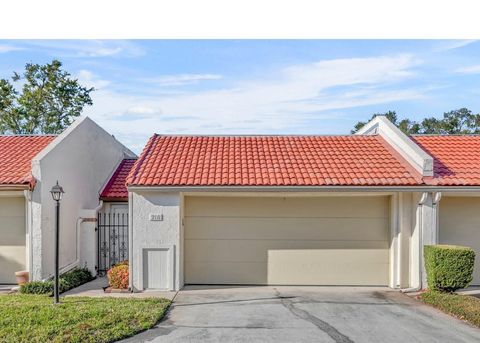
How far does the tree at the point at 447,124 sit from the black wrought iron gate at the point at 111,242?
3570cm

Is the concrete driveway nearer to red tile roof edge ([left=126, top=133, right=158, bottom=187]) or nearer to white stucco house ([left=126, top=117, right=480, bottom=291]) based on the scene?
white stucco house ([left=126, top=117, right=480, bottom=291])

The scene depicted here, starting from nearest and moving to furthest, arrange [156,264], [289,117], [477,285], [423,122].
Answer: [156,264] → [477,285] → [289,117] → [423,122]

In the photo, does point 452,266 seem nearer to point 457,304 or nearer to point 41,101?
point 457,304

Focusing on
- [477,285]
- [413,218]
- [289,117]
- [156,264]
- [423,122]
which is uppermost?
[423,122]

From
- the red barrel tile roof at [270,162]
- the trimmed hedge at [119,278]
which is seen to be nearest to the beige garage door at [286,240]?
the red barrel tile roof at [270,162]

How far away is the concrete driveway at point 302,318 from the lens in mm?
6902

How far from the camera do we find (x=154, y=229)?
33.4 ft

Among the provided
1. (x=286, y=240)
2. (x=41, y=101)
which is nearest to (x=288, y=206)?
(x=286, y=240)

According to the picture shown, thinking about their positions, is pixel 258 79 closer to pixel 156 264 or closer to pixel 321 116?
pixel 321 116

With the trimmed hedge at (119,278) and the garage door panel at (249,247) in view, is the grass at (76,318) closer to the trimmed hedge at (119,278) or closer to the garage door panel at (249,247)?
the trimmed hedge at (119,278)

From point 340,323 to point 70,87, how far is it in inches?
1109

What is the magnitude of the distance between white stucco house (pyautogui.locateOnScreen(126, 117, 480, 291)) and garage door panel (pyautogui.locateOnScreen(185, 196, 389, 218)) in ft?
0.09

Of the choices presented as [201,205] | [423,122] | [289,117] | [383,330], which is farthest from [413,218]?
[423,122]

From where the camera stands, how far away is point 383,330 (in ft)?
23.9
